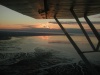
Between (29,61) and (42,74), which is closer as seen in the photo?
(42,74)

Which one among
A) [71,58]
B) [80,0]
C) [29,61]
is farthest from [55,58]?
[80,0]

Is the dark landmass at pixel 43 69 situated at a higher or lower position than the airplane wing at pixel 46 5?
lower

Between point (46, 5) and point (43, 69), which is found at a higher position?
point (46, 5)

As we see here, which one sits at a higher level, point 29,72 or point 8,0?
point 8,0

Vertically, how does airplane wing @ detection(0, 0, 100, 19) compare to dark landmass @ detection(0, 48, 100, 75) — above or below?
above

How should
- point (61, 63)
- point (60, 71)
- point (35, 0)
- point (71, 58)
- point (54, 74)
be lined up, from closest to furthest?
point (35, 0), point (54, 74), point (60, 71), point (61, 63), point (71, 58)

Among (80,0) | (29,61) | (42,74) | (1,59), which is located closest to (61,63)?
(29,61)

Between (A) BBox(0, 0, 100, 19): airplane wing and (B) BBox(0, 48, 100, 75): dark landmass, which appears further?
(B) BBox(0, 48, 100, 75): dark landmass

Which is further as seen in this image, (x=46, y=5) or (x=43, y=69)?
(x=43, y=69)

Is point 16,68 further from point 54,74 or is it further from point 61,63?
point 61,63

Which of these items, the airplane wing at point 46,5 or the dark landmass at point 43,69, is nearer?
the airplane wing at point 46,5

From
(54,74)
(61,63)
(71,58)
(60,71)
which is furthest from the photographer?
(71,58)
